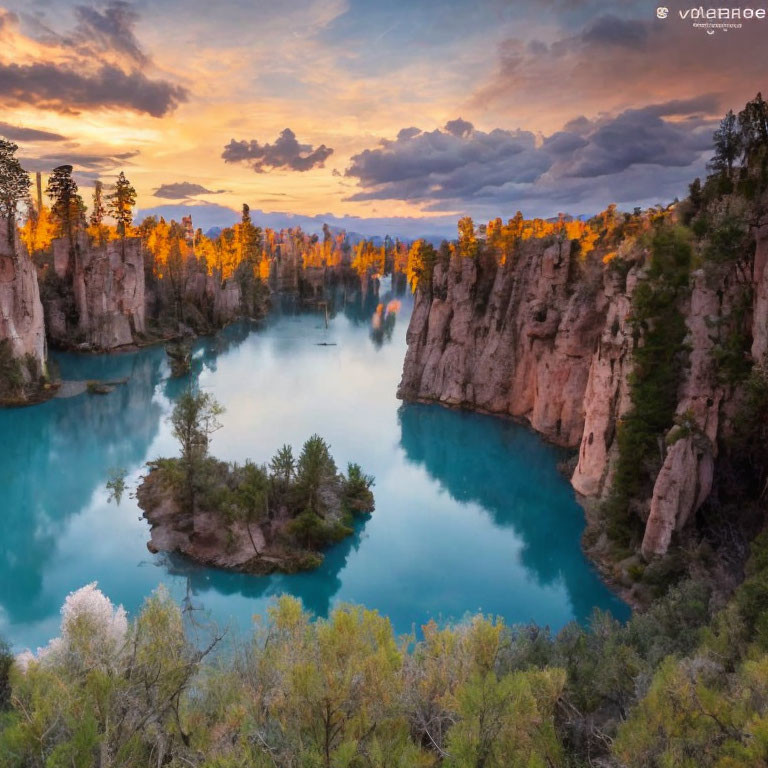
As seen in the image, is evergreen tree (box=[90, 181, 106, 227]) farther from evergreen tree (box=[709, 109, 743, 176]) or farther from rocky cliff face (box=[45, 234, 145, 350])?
evergreen tree (box=[709, 109, 743, 176])

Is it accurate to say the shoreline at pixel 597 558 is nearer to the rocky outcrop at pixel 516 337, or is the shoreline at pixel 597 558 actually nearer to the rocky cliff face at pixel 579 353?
the rocky cliff face at pixel 579 353

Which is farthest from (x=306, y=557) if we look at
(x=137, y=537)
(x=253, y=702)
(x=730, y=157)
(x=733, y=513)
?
(x=730, y=157)

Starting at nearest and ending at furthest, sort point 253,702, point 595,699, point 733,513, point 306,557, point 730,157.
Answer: point 253,702 < point 595,699 < point 733,513 < point 306,557 < point 730,157

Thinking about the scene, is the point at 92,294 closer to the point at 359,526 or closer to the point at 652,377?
the point at 359,526

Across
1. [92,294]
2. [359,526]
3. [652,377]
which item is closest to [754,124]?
[652,377]

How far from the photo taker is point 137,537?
69.3ft

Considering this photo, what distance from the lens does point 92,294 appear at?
5012cm

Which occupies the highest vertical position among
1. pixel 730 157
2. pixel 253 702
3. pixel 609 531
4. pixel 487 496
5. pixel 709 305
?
pixel 730 157

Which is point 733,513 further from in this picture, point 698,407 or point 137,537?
point 137,537

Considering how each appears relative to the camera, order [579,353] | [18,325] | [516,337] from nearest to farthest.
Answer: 1. [579,353]
2. [516,337]
3. [18,325]

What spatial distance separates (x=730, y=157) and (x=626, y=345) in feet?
25.6

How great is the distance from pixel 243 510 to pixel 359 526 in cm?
468

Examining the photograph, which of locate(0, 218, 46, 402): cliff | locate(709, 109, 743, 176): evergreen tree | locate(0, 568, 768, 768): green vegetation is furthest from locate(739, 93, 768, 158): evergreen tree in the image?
locate(0, 218, 46, 402): cliff

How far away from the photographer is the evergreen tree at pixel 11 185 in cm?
3678
